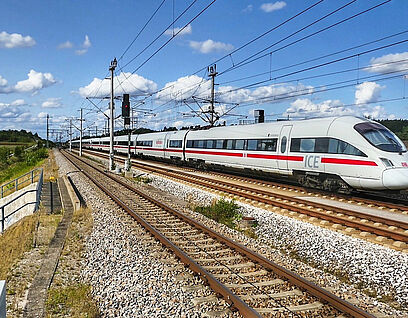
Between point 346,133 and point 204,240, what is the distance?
755 cm

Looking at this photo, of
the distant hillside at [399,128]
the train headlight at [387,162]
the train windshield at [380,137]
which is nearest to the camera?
the train headlight at [387,162]

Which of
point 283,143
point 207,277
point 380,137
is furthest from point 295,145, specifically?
point 207,277

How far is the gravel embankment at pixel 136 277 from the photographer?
214 inches

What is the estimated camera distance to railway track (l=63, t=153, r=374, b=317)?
5270 millimetres

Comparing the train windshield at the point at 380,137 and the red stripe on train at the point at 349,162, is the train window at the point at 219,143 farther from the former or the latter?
the train windshield at the point at 380,137

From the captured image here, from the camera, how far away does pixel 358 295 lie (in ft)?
19.9

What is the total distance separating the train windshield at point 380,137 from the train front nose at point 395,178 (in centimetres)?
91

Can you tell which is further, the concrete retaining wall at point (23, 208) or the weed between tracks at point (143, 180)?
the weed between tracks at point (143, 180)

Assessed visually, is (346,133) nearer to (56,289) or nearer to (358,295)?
(358,295)

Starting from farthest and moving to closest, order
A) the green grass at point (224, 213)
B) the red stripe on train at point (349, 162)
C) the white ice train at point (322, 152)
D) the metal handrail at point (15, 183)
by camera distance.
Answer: the metal handrail at point (15, 183) < the red stripe on train at point (349, 162) < the white ice train at point (322, 152) < the green grass at point (224, 213)

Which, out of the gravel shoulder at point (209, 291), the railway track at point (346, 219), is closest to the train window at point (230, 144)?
the railway track at point (346, 219)

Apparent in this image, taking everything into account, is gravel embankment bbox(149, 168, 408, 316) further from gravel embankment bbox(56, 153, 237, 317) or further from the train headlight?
the train headlight

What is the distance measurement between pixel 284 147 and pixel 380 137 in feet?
14.9

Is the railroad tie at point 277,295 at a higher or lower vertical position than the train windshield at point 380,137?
lower
